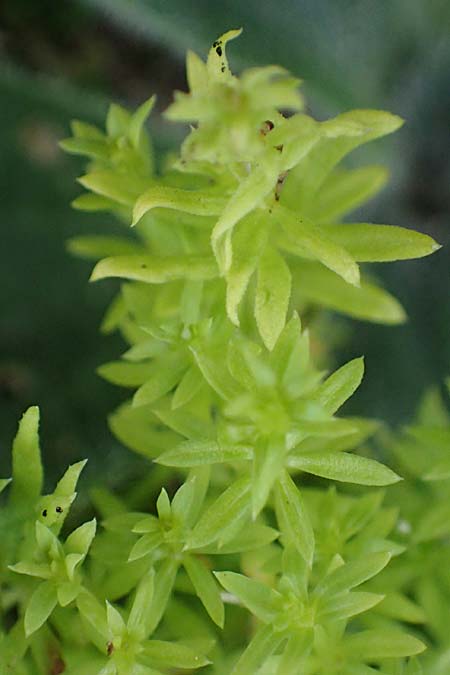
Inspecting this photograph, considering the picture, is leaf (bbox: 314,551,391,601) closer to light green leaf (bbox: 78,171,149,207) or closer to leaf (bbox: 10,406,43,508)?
leaf (bbox: 10,406,43,508)

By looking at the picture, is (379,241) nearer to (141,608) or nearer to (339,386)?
(339,386)

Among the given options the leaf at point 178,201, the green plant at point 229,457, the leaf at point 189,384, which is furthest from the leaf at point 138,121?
the leaf at point 189,384

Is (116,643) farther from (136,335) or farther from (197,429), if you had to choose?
(136,335)

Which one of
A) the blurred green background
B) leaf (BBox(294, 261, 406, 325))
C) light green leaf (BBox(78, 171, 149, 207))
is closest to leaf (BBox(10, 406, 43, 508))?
light green leaf (BBox(78, 171, 149, 207))

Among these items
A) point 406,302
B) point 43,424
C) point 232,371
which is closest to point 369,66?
point 406,302

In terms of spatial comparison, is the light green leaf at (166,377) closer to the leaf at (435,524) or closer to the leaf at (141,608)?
the leaf at (141,608)

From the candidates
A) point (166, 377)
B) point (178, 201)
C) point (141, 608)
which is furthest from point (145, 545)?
point (178, 201)

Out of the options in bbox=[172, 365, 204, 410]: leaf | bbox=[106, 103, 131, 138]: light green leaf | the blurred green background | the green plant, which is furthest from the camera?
the blurred green background
